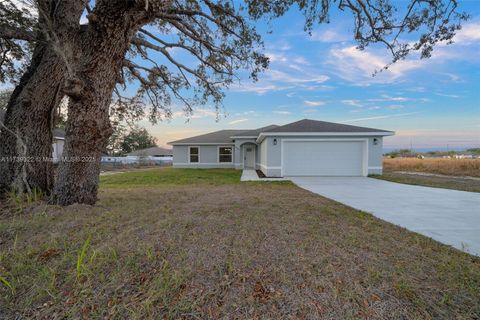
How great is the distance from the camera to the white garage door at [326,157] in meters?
11.4

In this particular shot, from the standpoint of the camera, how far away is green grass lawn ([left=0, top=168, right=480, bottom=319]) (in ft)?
5.34

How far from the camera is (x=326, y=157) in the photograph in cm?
1140

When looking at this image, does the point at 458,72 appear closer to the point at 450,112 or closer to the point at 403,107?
the point at 403,107

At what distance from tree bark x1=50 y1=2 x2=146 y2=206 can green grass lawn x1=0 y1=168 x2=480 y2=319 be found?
32.4 inches

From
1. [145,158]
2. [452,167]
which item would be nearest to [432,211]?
[452,167]

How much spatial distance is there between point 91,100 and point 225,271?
148 inches

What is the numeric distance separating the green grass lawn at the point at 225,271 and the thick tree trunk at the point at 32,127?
1.22 metres

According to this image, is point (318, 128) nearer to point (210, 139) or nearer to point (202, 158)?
point (210, 139)

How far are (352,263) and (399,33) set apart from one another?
21.5 feet

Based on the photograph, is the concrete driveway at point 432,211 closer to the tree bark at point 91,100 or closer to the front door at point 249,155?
the tree bark at point 91,100

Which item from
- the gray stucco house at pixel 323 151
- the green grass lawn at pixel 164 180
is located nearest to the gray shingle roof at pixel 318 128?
the gray stucco house at pixel 323 151

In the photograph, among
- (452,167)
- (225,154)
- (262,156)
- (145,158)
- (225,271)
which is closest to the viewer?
(225,271)

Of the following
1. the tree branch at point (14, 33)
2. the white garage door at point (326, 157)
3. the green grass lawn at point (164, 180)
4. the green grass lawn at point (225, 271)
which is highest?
the tree branch at point (14, 33)

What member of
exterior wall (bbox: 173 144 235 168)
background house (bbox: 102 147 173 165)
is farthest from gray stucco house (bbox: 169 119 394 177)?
background house (bbox: 102 147 173 165)
